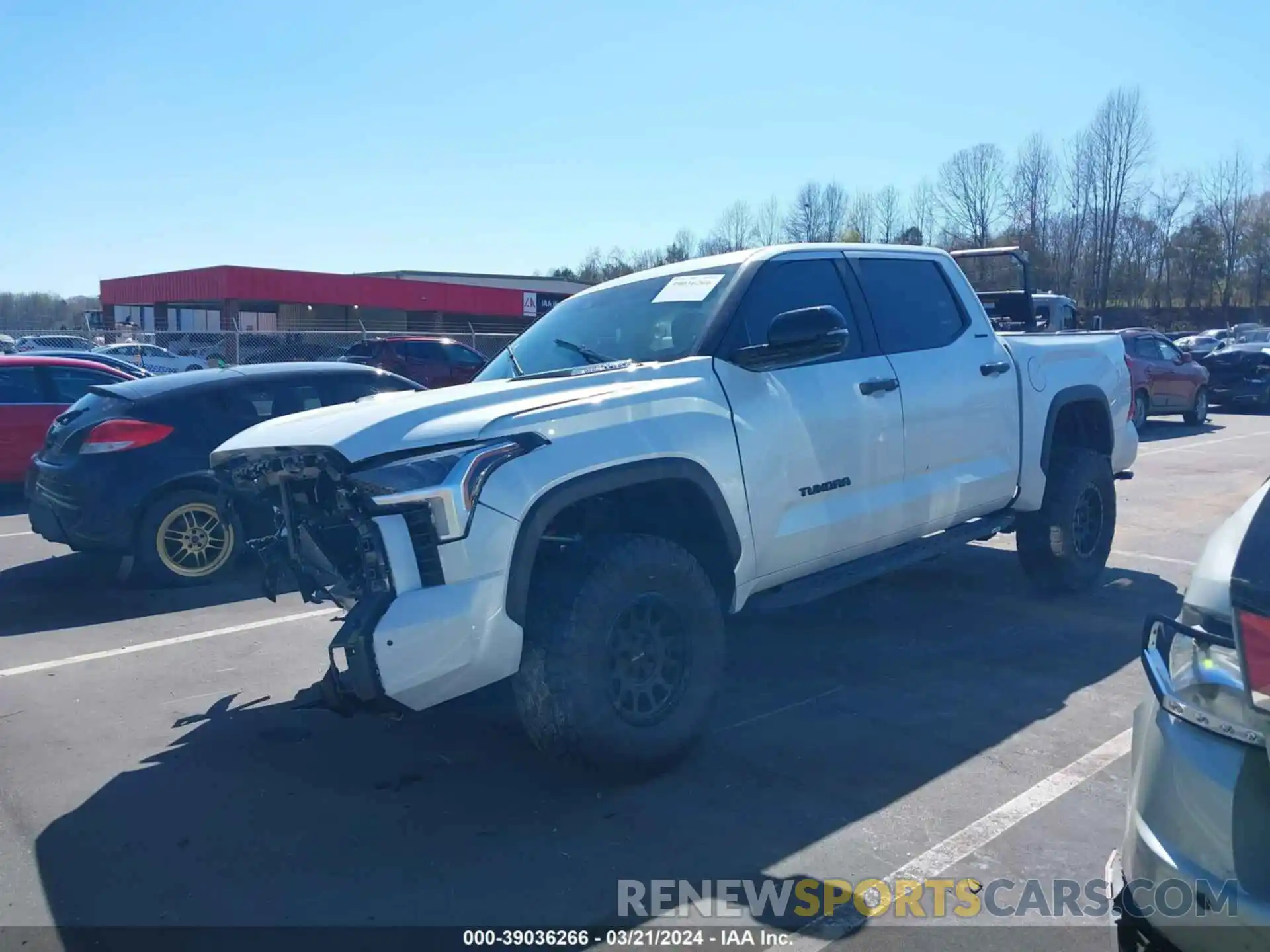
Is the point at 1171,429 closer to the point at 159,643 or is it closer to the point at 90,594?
the point at 90,594

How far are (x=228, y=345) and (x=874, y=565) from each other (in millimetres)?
24392

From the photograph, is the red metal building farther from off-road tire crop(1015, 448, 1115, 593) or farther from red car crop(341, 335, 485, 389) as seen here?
off-road tire crop(1015, 448, 1115, 593)

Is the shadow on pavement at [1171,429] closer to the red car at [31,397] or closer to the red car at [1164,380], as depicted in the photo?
the red car at [1164,380]

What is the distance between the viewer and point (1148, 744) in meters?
2.57

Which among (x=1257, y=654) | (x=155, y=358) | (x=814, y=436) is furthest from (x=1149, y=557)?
(x=155, y=358)

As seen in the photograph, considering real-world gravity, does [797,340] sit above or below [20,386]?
above

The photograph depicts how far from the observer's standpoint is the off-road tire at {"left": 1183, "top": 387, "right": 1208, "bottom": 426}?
19.8 metres

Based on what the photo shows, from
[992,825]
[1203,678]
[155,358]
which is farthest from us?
[155,358]

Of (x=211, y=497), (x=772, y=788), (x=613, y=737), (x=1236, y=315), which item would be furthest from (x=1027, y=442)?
(x=1236, y=315)

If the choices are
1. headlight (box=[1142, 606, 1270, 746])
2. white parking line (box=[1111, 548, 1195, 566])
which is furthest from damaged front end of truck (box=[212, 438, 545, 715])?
white parking line (box=[1111, 548, 1195, 566])

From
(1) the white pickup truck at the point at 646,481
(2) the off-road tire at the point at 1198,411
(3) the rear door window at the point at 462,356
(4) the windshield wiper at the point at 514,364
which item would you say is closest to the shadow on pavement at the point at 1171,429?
(2) the off-road tire at the point at 1198,411

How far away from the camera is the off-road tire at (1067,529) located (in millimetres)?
6758

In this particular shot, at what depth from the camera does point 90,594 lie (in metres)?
7.77

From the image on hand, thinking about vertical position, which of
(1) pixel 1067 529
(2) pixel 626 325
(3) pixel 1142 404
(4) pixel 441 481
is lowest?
(3) pixel 1142 404
